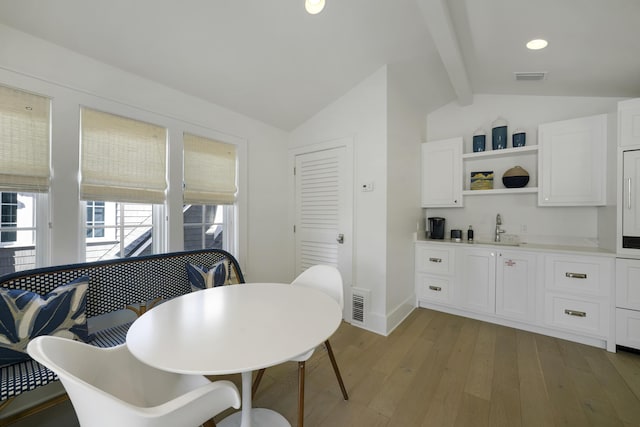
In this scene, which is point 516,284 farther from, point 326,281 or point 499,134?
point 326,281

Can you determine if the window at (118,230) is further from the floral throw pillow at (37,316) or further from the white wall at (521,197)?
the white wall at (521,197)

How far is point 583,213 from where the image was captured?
2668mm

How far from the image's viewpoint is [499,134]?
9.74 feet

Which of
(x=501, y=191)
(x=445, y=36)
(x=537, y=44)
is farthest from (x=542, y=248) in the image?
(x=445, y=36)

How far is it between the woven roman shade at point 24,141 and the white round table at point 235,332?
1.27 m

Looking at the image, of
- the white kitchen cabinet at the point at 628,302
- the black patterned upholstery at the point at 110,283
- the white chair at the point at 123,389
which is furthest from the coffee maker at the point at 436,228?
the white chair at the point at 123,389

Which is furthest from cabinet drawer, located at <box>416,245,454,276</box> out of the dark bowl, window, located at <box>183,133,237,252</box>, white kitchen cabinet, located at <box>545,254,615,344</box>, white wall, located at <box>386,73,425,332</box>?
window, located at <box>183,133,237,252</box>

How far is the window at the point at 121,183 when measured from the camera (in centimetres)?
185

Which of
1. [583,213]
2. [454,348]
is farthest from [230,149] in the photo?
[583,213]

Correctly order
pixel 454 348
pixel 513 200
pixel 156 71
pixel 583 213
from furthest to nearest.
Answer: pixel 513 200
pixel 583 213
pixel 454 348
pixel 156 71

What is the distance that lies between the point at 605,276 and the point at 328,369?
2.51 metres

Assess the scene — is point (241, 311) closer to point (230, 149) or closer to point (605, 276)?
point (230, 149)

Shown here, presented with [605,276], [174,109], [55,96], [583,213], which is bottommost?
[605,276]

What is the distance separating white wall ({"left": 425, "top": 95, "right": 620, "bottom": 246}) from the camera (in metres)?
2.67
